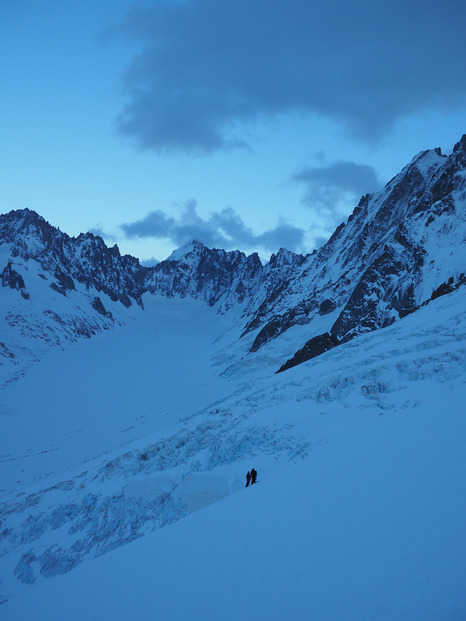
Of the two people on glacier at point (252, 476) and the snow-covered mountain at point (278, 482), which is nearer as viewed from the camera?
the snow-covered mountain at point (278, 482)

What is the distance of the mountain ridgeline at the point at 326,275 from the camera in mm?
51062

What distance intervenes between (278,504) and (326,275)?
83.3 metres

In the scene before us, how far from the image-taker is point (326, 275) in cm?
9225

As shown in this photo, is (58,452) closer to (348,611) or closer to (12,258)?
(348,611)

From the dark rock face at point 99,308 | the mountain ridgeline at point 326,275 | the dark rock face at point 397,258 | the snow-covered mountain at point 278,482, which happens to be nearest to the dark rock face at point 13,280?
the mountain ridgeline at point 326,275

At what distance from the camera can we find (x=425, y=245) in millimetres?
54000

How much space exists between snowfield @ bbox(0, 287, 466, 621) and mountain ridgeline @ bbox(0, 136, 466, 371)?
1818cm

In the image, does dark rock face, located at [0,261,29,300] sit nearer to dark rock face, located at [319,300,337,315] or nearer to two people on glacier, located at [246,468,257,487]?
dark rock face, located at [319,300,337,315]

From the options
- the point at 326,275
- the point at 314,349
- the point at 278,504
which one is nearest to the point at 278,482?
the point at 278,504

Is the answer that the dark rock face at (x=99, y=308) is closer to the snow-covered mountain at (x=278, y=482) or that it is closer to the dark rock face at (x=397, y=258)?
the dark rock face at (x=397, y=258)

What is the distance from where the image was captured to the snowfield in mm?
8289

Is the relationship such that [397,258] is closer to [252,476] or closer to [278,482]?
[252,476]

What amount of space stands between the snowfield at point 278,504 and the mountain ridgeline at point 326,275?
18.2 m

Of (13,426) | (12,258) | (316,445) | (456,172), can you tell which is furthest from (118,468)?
(12,258)
